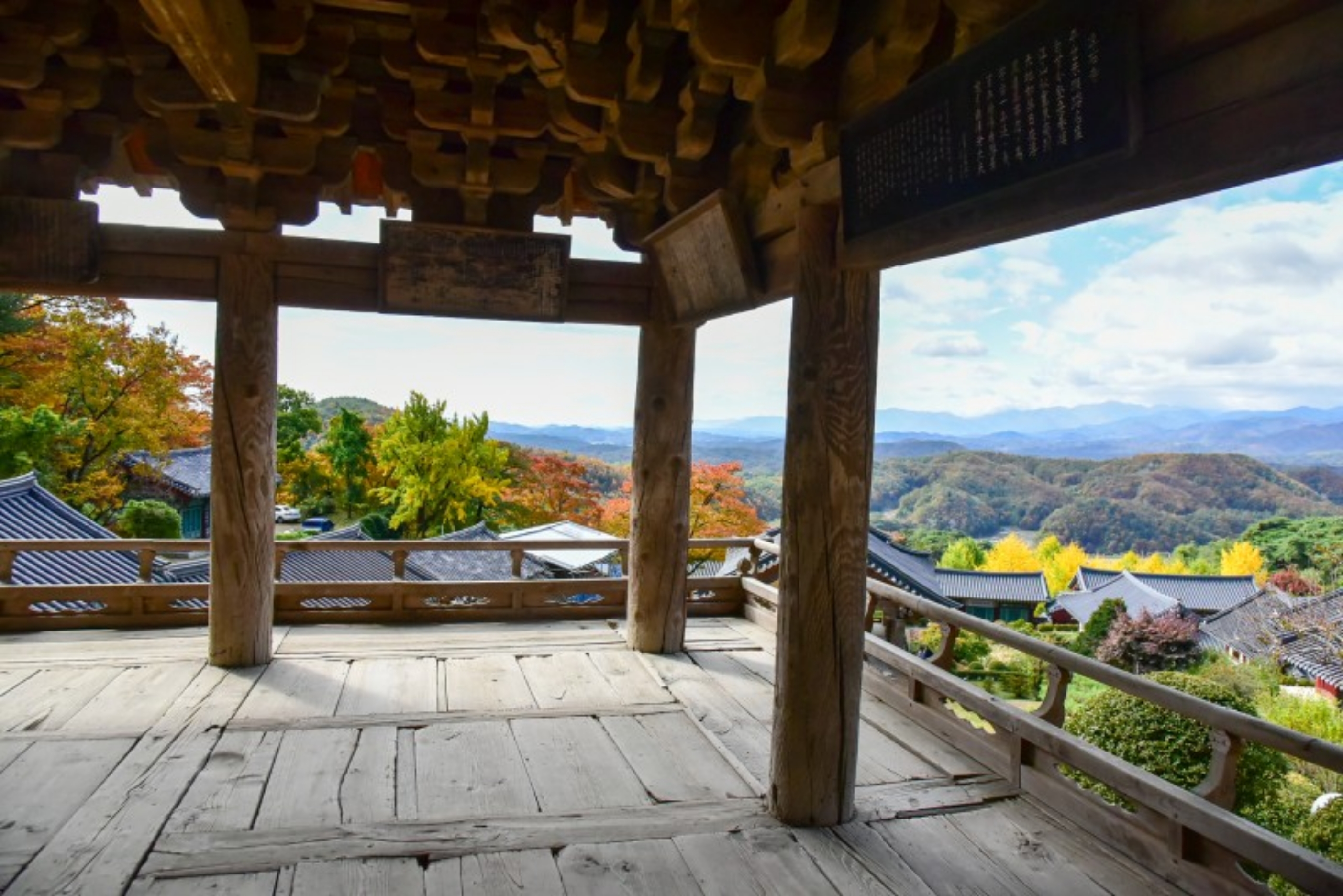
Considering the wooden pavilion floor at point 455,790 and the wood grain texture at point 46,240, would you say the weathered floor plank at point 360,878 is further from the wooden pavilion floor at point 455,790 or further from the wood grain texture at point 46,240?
the wood grain texture at point 46,240

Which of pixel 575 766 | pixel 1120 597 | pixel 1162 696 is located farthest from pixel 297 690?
pixel 1120 597


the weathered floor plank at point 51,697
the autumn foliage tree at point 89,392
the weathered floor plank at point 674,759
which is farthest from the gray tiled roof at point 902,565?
the weathered floor plank at point 51,697

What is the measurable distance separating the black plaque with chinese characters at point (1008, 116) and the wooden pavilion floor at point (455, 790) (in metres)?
2.21

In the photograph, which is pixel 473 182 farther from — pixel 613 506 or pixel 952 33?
pixel 613 506

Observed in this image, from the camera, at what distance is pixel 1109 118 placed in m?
1.68

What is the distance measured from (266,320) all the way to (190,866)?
301 centimetres

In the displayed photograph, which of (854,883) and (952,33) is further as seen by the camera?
(854,883)

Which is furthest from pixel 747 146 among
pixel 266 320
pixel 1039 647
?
pixel 266 320

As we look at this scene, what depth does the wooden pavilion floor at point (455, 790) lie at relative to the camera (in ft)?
9.05

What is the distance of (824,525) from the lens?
3.13 metres

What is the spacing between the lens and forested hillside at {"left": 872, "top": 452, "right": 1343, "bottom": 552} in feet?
186

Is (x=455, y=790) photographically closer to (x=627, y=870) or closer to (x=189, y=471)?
(x=627, y=870)

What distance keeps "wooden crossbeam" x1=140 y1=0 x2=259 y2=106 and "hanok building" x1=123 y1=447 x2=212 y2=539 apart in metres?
20.2

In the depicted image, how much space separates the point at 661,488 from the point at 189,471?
85.9 feet
